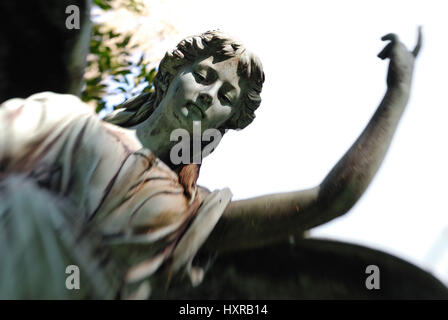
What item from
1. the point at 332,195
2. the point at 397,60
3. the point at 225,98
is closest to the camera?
the point at 332,195

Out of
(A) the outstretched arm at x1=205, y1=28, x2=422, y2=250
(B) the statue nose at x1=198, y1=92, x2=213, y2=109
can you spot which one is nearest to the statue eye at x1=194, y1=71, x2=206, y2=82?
(B) the statue nose at x1=198, y1=92, x2=213, y2=109

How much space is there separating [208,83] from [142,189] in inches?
25.8

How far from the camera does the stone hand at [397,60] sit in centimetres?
244

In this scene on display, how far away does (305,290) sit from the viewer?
314 centimetres

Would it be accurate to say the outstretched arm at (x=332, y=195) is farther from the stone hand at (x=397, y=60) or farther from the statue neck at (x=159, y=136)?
the statue neck at (x=159, y=136)

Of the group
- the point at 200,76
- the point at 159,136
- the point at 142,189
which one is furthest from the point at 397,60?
the point at 142,189

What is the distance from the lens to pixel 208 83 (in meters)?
2.56

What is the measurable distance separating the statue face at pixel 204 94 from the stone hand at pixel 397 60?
763mm

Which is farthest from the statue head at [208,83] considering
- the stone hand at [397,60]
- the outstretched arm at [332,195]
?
the stone hand at [397,60]

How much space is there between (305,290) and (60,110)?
1.85 metres

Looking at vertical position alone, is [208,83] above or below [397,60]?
below

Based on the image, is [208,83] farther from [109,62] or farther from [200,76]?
[109,62]
